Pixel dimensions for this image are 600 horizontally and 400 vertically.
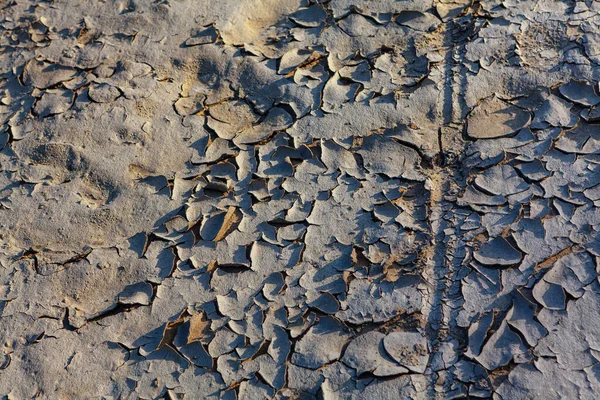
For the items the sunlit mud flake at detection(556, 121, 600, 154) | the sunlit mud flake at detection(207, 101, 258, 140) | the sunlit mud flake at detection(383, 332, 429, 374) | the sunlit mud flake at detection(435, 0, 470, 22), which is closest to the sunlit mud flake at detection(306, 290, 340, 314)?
the sunlit mud flake at detection(383, 332, 429, 374)

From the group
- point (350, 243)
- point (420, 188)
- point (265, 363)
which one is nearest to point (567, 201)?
point (420, 188)

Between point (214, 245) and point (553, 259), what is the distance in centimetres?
73

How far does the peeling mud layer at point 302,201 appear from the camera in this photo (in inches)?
49.9

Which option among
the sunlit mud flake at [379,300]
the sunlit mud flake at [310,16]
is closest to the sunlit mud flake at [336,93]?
the sunlit mud flake at [310,16]

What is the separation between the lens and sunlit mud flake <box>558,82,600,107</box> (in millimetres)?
1506

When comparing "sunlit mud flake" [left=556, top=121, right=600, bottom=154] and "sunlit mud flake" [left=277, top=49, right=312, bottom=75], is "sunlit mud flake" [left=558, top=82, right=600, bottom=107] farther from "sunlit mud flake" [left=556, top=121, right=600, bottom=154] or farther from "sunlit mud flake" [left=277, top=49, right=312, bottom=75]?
"sunlit mud flake" [left=277, top=49, right=312, bottom=75]

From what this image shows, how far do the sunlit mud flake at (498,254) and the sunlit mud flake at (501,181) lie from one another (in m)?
0.13

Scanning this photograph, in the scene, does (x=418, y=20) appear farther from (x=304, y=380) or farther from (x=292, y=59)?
(x=304, y=380)

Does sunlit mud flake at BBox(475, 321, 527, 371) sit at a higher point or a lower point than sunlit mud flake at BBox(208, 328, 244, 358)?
higher

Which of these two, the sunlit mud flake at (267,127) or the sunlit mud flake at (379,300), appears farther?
the sunlit mud flake at (267,127)

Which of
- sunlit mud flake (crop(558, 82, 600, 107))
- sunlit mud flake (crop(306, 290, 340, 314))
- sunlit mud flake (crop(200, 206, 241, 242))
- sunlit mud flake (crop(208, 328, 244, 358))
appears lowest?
sunlit mud flake (crop(208, 328, 244, 358))

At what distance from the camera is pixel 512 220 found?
1.38m

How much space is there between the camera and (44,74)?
1.75 meters

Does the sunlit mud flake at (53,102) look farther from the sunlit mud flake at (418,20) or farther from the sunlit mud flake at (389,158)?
the sunlit mud flake at (418,20)
